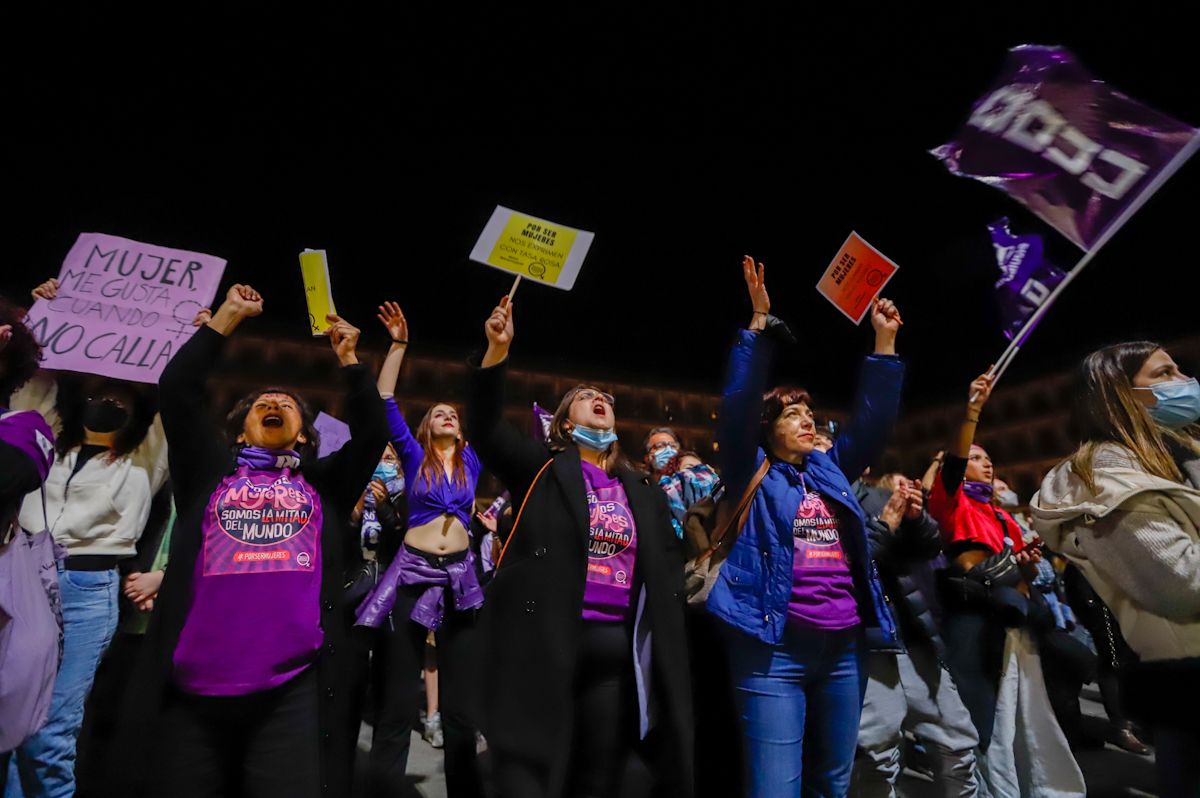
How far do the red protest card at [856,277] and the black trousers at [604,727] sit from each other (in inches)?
79.0

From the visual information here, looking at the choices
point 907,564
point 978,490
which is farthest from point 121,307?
point 978,490

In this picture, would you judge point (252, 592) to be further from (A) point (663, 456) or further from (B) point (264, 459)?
(A) point (663, 456)

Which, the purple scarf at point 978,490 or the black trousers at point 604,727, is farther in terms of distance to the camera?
the purple scarf at point 978,490

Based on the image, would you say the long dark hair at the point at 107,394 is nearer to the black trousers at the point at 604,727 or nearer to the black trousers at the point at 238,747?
the black trousers at the point at 238,747

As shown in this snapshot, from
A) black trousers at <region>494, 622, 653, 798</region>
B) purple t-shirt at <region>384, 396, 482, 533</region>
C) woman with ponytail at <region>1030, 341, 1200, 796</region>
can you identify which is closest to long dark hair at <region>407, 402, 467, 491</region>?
purple t-shirt at <region>384, 396, 482, 533</region>

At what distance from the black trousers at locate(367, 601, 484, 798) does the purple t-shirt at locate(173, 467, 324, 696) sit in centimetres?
96

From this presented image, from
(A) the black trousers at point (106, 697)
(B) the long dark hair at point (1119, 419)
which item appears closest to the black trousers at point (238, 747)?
(A) the black trousers at point (106, 697)

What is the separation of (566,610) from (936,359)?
11.2 m

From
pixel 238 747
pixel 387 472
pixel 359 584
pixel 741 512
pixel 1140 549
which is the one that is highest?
pixel 1140 549

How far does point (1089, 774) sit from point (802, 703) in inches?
119

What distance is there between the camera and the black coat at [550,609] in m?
2.18

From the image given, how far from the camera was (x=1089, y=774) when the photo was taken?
163 inches

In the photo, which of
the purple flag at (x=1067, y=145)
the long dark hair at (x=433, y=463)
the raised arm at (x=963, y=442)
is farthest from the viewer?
the long dark hair at (x=433, y=463)

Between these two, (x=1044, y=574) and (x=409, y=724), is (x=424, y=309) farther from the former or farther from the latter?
(x=1044, y=574)
